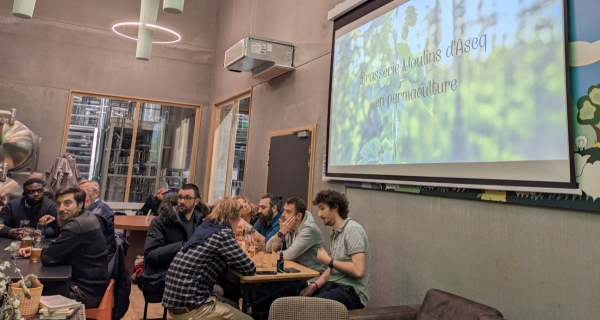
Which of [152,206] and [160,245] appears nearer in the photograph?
[160,245]

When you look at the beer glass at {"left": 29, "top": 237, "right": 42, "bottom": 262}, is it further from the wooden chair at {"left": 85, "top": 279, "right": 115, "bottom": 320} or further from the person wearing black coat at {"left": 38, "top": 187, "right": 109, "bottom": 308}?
the wooden chair at {"left": 85, "top": 279, "right": 115, "bottom": 320}

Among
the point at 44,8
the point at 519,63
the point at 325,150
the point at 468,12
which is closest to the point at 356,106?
the point at 325,150

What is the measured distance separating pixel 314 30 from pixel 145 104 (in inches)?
193

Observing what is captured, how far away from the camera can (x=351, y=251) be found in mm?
2922

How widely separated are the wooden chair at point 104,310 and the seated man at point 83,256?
1.5 inches

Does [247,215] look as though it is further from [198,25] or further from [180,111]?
[198,25]

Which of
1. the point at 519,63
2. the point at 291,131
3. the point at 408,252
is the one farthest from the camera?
the point at 291,131

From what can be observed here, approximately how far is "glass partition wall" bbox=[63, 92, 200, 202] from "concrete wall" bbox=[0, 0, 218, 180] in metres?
0.25

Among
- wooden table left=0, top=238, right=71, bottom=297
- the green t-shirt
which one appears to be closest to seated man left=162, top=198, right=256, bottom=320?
wooden table left=0, top=238, right=71, bottom=297

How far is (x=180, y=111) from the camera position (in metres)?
8.67

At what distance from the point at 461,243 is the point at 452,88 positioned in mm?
1060

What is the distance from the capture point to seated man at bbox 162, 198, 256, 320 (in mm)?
2549

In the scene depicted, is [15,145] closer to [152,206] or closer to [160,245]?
[152,206]

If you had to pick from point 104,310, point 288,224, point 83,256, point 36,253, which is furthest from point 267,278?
point 36,253
